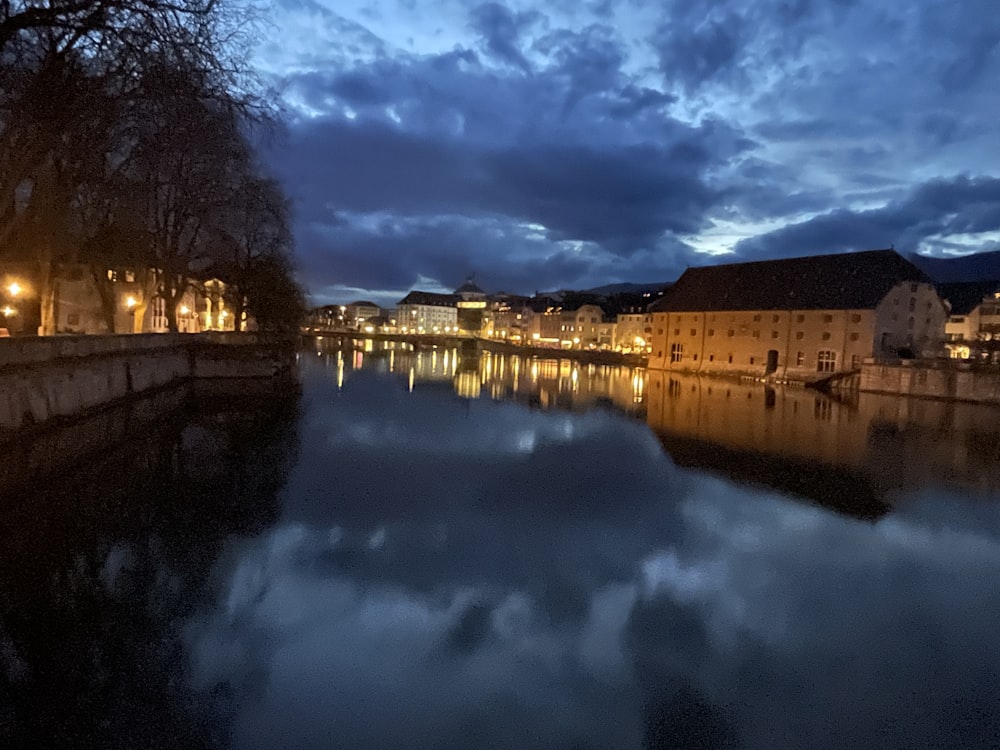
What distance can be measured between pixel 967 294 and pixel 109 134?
293ft

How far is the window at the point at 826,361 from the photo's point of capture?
53075mm

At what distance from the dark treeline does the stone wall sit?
140 feet

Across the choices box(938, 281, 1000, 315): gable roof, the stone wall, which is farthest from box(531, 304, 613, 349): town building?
the stone wall

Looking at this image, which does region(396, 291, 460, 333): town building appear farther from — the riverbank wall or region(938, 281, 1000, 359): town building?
the riverbank wall

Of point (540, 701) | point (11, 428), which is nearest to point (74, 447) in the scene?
point (11, 428)

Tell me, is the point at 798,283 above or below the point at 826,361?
above

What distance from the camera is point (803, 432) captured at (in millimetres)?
26516

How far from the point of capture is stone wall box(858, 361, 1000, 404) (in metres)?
42.3

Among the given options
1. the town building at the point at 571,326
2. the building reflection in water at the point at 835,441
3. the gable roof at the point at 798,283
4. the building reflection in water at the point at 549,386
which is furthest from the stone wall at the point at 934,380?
the town building at the point at 571,326

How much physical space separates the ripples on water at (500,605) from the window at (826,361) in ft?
121

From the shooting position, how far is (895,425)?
30172 millimetres

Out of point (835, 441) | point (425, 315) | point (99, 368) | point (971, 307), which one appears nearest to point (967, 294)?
point (971, 307)

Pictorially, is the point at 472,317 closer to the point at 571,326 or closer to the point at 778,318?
the point at 571,326

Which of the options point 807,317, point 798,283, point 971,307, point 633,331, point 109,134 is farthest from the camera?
point 633,331
